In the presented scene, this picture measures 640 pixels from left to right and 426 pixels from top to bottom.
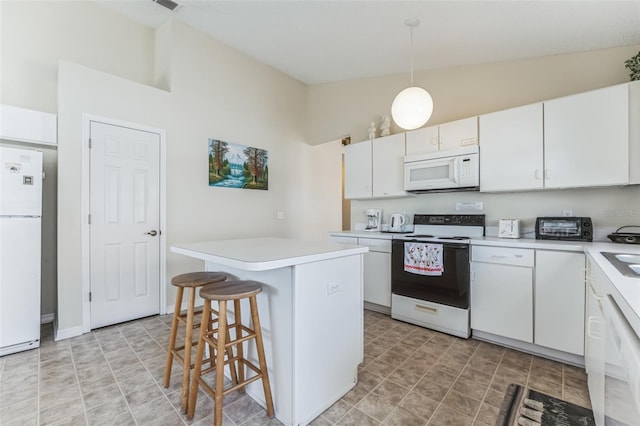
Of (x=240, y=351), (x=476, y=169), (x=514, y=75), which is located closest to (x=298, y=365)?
(x=240, y=351)

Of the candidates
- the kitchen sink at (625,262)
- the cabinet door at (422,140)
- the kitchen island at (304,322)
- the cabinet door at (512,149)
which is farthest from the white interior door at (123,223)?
the kitchen sink at (625,262)

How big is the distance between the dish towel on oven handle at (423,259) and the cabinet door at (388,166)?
808 millimetres

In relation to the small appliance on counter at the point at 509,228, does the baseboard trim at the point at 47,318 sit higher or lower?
lower

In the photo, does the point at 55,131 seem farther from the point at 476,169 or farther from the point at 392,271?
the point at 476,169

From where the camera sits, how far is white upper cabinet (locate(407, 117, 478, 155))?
2840 millimetres

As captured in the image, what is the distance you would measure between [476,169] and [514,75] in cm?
106

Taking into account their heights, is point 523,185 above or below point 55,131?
below

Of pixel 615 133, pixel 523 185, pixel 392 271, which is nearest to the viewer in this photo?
pixel 615 133

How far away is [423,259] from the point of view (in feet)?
9.10

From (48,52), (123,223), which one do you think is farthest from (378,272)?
(48,52)

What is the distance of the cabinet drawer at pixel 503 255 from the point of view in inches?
90.4

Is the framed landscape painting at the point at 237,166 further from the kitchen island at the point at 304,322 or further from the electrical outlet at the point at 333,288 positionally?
the electrical outlet at the point at 333,288

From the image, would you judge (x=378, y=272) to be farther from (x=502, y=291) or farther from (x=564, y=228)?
(x=564, y=228)

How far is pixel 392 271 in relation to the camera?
3.07 metres
